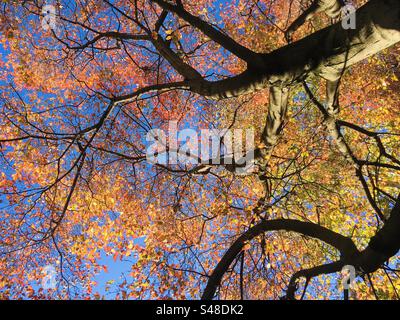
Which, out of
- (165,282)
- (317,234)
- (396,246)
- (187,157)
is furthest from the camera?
(187,157)

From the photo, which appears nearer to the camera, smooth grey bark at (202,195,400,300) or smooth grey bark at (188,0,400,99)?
smooth grey bark at (188,0,400,99)

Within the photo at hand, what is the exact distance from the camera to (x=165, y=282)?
→ 6.29m

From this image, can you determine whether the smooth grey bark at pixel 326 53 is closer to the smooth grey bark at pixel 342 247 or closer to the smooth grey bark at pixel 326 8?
the smooth grey bark at pixel 326 8

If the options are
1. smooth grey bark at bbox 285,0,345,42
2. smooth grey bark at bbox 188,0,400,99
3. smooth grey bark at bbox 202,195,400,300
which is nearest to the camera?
smooth grey bark at bbox 188,0,400,99

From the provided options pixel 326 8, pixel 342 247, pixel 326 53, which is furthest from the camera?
pixel 326 8

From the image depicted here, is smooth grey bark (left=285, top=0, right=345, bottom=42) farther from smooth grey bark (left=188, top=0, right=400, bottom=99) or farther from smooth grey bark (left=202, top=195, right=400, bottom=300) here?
smooth grey bark (left=202, top=195, right=400, bottom=300)

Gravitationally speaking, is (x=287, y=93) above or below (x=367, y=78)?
below

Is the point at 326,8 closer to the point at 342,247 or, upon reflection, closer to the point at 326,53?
the point at 326,53

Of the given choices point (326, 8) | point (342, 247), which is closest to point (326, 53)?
point (326, 8)

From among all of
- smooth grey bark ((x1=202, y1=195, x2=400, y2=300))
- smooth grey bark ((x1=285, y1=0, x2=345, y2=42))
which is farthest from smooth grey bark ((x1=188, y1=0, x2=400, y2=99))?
smooth grey bark ((x1=202, y1=195, x2=400, y2=300))

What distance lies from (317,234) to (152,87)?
402 cm

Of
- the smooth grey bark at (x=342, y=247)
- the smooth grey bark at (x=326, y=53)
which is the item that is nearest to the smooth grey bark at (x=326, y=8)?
the smooth grey bark at (x=326, y=53)
